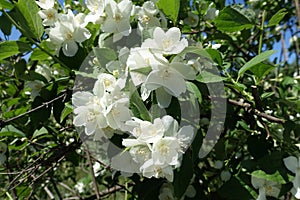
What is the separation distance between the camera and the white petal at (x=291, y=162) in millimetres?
956

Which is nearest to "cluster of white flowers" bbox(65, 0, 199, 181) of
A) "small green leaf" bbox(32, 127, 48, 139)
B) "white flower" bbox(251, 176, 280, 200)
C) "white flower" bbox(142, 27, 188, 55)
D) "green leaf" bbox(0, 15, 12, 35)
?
"white flower" bbox(142, 27, 188, 55)

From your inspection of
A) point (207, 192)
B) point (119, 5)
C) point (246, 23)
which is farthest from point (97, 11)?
point (207, 192)

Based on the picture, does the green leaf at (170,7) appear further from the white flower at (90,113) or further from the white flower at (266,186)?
the white flower at (266,186)

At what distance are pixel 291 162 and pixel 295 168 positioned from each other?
2cm

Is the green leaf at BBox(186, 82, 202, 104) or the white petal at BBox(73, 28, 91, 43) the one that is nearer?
the green leaf at BBox(186, 82, 202, 104)

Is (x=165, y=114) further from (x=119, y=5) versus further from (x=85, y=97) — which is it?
(x=119, y=5)

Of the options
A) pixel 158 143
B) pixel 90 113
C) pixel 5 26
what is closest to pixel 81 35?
pixel 90 113

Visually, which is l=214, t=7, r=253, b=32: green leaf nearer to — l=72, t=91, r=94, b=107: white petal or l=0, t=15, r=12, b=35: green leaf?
l=72, t=91, r=94, b=107: white petal

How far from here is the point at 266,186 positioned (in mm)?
1001

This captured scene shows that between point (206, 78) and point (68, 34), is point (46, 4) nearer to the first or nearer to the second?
point (68, 34)

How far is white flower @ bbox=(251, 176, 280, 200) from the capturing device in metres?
0.98

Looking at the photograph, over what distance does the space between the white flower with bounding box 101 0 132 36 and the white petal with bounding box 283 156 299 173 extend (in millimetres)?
→ 509

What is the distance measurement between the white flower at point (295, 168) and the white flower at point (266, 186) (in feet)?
0.22

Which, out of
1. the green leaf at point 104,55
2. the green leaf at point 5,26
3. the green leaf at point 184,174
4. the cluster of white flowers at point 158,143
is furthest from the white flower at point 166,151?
the green leaf at point 5,26
